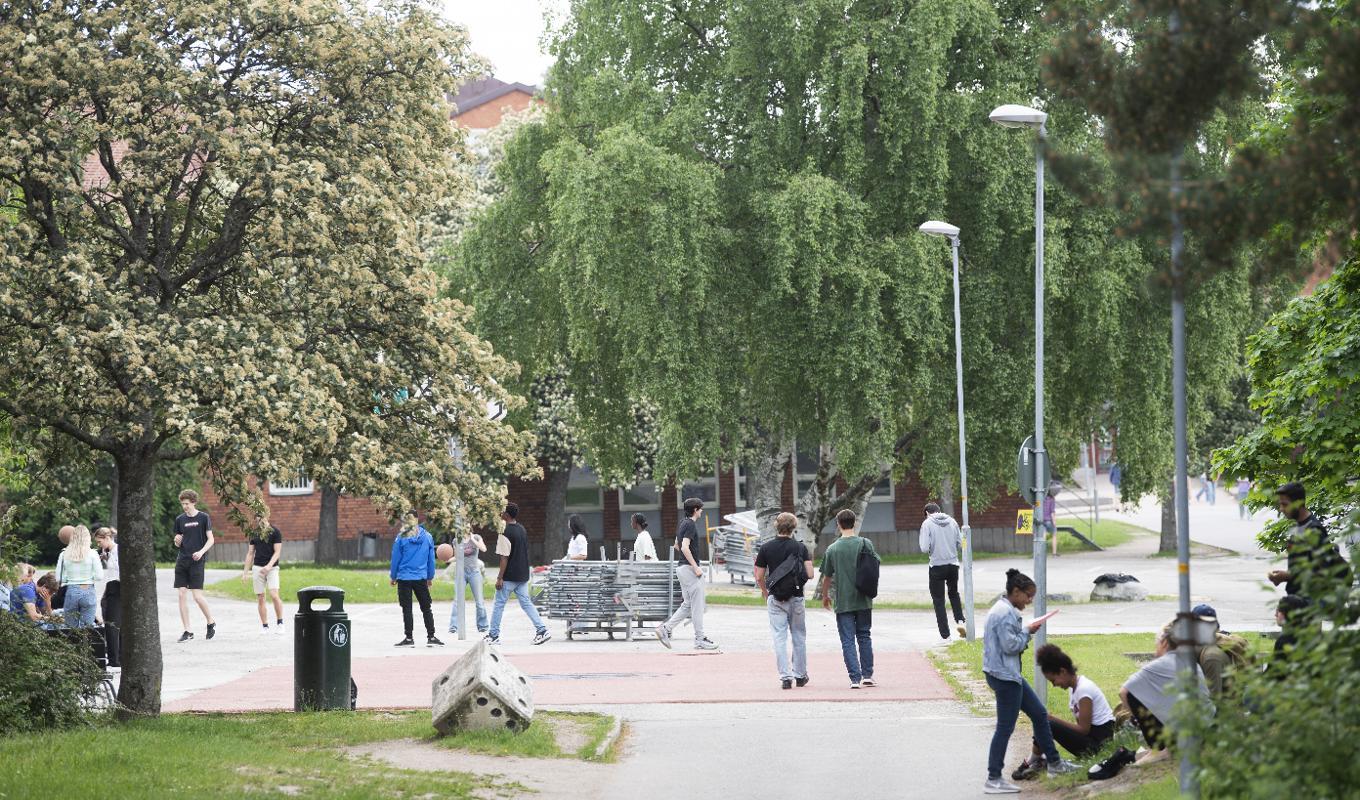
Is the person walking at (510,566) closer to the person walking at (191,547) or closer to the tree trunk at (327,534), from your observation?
the person walking at (191,547)

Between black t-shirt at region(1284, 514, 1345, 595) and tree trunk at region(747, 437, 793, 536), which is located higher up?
tree trunk at region(747, 437, 793, 536)

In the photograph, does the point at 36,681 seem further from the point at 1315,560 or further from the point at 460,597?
the point at 460,597

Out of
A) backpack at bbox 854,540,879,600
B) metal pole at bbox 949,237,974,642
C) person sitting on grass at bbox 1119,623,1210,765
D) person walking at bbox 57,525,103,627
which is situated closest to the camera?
person sitting on grass at bbox 1119,623,1210,765

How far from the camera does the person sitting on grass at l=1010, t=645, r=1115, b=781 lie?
12.1 meters

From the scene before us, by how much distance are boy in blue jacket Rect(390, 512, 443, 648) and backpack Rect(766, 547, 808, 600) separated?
21.7 feet

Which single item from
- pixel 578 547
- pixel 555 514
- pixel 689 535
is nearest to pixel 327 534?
pixel 555 514

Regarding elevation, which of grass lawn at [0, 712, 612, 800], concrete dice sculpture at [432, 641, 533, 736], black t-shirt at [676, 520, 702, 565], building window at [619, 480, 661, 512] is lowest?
grass lawn at [0, 712, 612, 800]

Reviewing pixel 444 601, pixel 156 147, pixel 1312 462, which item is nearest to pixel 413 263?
pixel 156 147

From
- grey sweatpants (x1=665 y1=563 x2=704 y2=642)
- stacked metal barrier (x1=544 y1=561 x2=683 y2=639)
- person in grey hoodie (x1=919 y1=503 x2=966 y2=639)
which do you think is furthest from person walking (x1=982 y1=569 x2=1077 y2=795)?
stacked metal barrier (x1=544 y1=561 x2=683 y2=639)

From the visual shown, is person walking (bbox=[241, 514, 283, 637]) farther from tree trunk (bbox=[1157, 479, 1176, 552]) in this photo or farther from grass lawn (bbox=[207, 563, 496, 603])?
tree trunk (bbox=[1157, 479, 1176, 552])

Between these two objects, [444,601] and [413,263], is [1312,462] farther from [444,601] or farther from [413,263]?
[444,601]

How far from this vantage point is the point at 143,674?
14.5 metres

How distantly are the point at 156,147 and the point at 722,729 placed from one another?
21.6 feet

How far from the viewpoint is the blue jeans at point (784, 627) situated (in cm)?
1711
